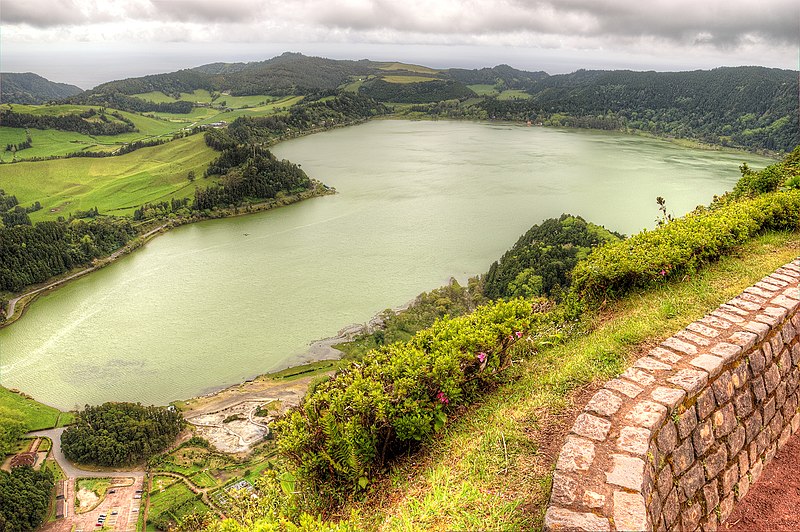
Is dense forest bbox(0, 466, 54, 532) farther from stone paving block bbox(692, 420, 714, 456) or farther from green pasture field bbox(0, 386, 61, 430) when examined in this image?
stone paving block bbox(692, 420, 714, 456)

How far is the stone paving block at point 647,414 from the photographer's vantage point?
2.65 meters

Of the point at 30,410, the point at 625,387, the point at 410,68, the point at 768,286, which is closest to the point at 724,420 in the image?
the point at 625,387

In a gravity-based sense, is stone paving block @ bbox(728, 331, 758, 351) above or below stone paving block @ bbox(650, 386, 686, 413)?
above

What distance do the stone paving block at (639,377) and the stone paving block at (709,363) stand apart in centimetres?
31

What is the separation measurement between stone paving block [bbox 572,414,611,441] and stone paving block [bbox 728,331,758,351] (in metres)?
1.29

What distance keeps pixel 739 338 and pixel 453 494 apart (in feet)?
7.50

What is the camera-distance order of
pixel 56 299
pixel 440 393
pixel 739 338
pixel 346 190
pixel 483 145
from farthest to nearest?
pixel 483 145, pixel 346 190, pixel 56 299, pixel 440 393, pixel 739 338

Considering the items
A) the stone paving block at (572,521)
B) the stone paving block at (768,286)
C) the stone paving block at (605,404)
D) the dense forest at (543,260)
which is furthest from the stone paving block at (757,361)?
the dense forest at (543,260)

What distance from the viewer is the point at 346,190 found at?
52.1 m

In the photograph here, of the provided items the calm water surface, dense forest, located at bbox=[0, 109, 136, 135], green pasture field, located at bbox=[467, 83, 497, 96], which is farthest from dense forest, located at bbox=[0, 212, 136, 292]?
green pasture field, located at bbox=[467, 83, 497, 96]

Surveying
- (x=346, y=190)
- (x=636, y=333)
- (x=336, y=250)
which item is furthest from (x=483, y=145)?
(x=636, y=333)

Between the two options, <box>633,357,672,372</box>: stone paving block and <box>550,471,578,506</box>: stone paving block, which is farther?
<box>633,357,672,372</box>: stone paving block

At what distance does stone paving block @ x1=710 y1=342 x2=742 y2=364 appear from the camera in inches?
121

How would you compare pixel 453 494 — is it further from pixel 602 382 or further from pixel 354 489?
pixel 602 382
